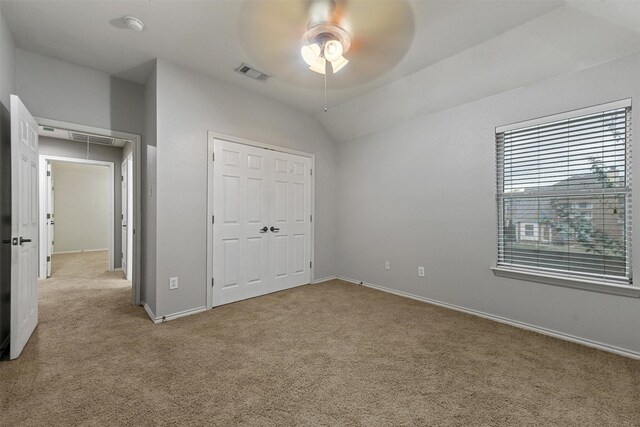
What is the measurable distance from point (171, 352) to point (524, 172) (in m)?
3.69

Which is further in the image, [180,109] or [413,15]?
[180,109]

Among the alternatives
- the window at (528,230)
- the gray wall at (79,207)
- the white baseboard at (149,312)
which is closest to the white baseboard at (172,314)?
the white baseboard at (149,312)

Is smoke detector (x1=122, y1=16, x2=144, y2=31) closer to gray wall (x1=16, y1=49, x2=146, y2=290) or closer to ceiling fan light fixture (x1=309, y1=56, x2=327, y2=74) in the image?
gray wall (x1=16, y1=49, x2=146, y2=290)

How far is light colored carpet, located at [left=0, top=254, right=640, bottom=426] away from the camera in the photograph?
5.25 ft

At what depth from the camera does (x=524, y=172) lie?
2.85m

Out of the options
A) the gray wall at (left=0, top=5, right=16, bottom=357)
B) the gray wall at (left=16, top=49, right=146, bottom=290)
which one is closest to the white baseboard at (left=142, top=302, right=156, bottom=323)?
the gray wall at (left=16, top=49, right=146, bottom=290)

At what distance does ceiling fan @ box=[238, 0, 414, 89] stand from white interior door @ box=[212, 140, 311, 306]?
50.1 inches

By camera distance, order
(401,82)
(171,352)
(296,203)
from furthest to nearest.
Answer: (296,203) → (401,82) → (171,352)

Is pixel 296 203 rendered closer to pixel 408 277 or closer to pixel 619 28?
pixel 408 277

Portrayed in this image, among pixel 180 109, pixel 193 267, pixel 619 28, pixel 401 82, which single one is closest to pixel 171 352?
pixel 193 267

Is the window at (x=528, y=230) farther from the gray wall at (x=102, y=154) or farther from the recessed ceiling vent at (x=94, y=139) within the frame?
the gray wall at (x=102, y=154)

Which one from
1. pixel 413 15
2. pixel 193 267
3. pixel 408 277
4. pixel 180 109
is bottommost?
pixel 408 277

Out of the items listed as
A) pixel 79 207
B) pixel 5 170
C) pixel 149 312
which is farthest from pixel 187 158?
pixel 79 207

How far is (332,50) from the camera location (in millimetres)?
2174
